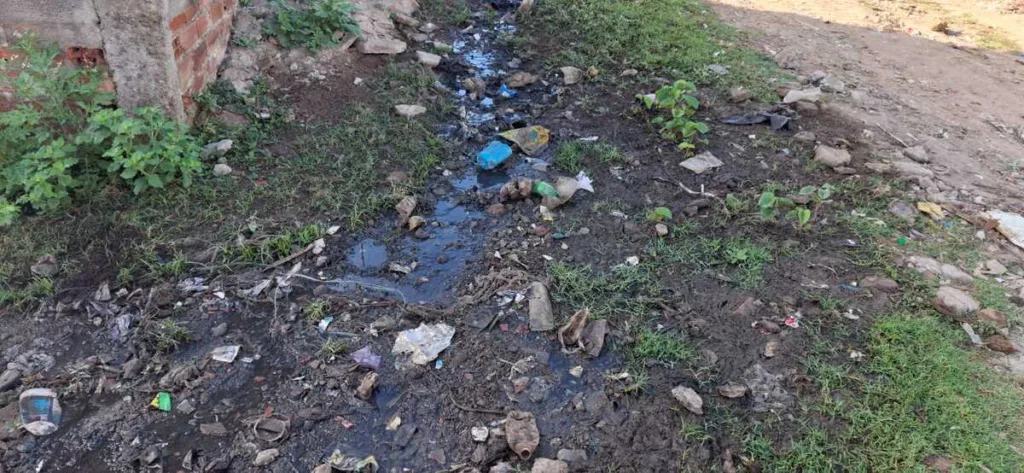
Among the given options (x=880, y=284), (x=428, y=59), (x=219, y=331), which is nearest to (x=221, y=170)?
(x=219, y=331)

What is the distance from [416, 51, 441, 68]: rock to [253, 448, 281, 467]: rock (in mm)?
3372

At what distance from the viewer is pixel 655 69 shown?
5.02 m

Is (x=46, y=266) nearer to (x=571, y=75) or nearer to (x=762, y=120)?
(x=571, y=75)

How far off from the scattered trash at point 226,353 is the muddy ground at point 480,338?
1.1 inches

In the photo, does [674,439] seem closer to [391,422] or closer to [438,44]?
[391,422]

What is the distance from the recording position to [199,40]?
3787mm

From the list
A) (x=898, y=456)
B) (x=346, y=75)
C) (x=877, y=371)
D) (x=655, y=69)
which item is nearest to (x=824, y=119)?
(x=655, y=69)

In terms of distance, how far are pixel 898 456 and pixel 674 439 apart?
779mm

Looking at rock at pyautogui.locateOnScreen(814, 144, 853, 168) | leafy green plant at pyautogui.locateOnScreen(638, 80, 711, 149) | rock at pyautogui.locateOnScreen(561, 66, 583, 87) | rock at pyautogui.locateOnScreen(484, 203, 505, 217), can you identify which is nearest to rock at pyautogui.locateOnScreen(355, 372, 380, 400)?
rock at pyautogui.locateOnScreen(484, 203, 505, 217)

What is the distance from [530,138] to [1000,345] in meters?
2.70

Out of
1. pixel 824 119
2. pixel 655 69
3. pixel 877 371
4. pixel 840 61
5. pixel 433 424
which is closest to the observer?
pixel 433 424

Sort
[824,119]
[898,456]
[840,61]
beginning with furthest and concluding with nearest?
1. [840,61]
2. [824,119]
3. [898,456]

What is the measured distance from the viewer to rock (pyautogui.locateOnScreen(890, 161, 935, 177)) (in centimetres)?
378

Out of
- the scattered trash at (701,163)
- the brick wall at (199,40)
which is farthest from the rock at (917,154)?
the brick wall at (199,40)
